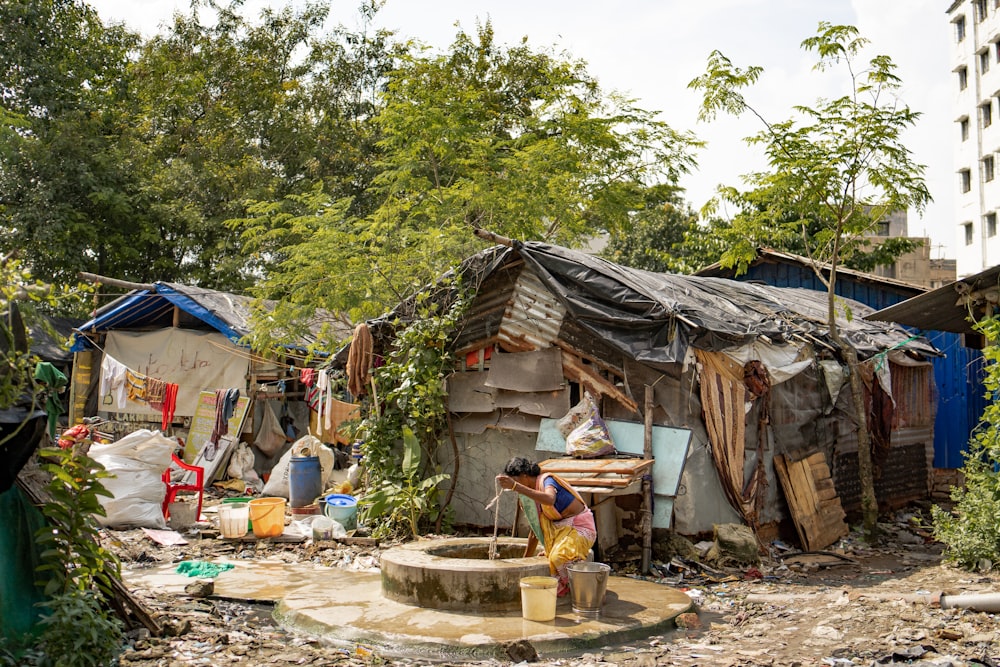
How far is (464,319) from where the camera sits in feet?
35.4

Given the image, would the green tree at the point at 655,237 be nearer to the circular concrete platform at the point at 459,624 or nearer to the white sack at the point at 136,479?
the white sack at the point at 136,479

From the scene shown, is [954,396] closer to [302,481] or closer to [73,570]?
[302,481]

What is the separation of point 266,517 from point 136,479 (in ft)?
5.99

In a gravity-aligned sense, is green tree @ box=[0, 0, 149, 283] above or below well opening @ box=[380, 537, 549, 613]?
above

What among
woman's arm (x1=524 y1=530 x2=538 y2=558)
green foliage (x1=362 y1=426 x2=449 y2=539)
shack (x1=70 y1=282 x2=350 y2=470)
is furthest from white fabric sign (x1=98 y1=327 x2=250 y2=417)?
woman's arm (x1=524 y1=530 x2=538 y2=558)

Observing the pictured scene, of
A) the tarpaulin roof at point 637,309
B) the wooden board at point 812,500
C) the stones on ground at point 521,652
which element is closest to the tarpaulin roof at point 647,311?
the tarpaulin roof at point 637,309

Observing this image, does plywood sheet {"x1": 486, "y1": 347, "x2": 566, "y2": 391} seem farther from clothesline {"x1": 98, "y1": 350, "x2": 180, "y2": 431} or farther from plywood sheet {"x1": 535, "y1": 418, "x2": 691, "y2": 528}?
clothesline {"x1": 98, "y1": 350, "x2": 180, "y2": 431}

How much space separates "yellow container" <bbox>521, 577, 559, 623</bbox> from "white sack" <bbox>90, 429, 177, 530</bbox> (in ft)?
20.2

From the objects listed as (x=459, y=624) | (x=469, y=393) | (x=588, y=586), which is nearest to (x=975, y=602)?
(x=588, y=586)

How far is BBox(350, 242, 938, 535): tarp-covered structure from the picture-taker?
939 cm

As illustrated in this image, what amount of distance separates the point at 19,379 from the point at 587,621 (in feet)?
14.7

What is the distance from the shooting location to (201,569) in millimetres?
9086

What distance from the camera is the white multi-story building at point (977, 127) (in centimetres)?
4019

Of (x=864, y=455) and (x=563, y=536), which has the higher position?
(x=864, y=455)
